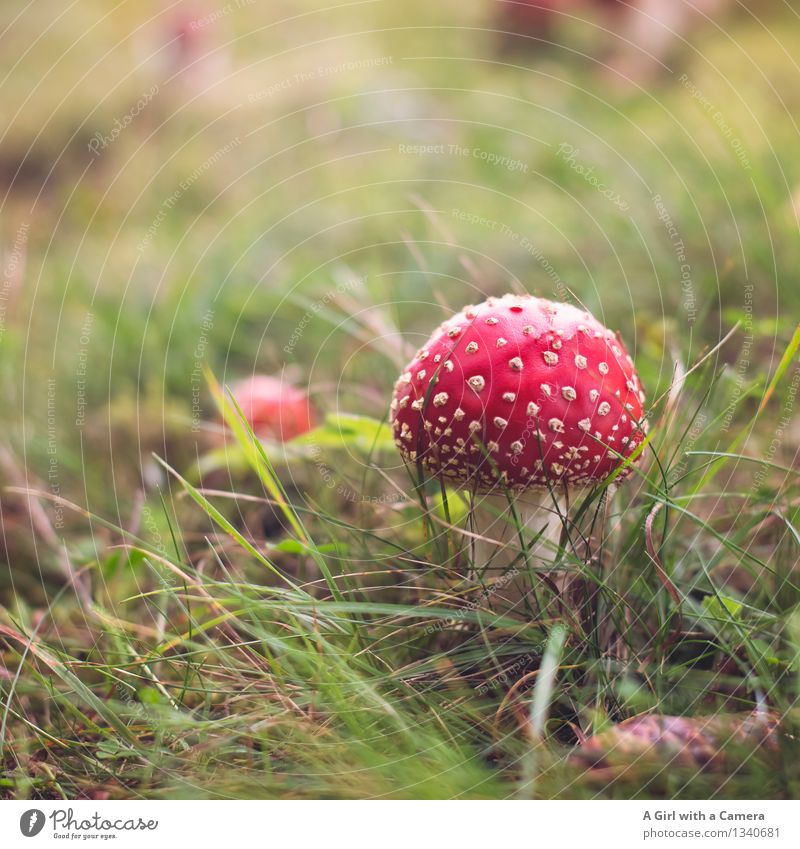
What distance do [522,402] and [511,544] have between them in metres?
0.38

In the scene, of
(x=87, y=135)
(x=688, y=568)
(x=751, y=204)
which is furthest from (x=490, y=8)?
(x=688, y=568)

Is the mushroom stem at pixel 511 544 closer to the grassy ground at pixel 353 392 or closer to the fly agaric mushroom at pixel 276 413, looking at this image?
the grassy ground at pixel 353 392

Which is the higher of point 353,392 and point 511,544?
point 353,392

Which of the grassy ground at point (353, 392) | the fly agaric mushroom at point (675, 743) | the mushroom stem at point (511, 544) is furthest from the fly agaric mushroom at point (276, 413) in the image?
the fly agaric mushroom at point (675, 743)

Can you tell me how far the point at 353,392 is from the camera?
2.57 m

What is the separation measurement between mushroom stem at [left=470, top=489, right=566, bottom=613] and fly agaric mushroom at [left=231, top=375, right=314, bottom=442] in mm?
1045

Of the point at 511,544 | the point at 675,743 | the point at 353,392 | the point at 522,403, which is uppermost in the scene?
the point at 522,403

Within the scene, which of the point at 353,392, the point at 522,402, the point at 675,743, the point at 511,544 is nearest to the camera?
the point at 675,743

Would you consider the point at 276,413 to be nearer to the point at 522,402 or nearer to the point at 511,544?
the point at 511,544

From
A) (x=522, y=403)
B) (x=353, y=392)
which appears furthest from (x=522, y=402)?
(x=353, y=392)

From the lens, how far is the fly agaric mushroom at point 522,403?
4.98 feet

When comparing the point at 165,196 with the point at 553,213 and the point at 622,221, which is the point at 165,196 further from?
the point at 622,221

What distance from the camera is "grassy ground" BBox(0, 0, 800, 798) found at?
1.43 meters

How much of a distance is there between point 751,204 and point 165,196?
3.27 metres
